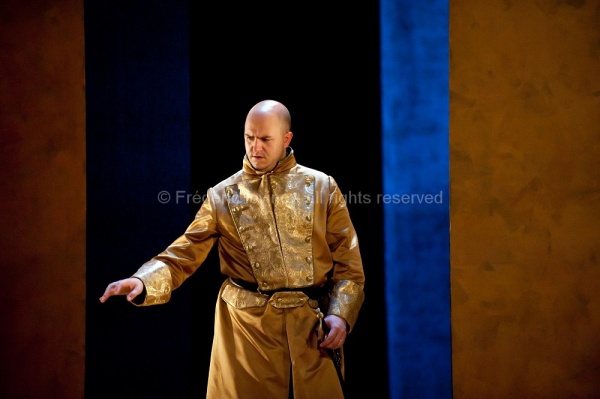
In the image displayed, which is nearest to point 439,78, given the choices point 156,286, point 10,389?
point 156,286

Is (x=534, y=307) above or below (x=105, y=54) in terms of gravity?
below

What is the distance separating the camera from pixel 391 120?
2852 mm

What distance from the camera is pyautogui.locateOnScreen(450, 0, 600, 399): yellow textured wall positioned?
283cm

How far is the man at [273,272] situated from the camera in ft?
7.13

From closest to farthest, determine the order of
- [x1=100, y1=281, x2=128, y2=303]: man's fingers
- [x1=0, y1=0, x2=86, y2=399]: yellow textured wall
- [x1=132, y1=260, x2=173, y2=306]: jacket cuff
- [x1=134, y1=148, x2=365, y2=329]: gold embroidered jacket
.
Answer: [x1=100, y1=281, x2=128, y2=303]: man's fingers
[x1=132, y1=260, x2=173, y2=306]: jacket cuff
[x1=134, y1=148, x2=365, y2=329]: gold embroidered jacket
[x1=0, y1=0, x2=86, y2=399]: yellow textured wall

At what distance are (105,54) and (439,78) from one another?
5.50ft

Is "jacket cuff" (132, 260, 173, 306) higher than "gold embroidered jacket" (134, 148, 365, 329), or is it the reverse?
"gold embroidered jacket" (134, 148, 365, 329)

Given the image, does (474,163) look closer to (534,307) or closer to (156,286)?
(534,307)

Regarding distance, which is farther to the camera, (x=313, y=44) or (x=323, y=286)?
(x=313, y=44)

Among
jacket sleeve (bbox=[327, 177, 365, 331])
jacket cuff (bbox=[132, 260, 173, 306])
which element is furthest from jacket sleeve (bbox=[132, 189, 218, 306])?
jacket sleeve (bbox=[327, 177, 365, 331])

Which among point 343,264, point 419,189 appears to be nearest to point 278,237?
point 343,264

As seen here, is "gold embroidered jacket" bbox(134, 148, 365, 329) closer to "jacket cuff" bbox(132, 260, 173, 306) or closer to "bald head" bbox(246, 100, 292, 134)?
"jacket cuff" bbox(132, 260, 173, 306)

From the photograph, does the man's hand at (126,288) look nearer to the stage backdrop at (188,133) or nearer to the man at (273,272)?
the man at (273,272)

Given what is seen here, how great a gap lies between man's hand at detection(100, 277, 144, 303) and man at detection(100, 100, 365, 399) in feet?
0.05
